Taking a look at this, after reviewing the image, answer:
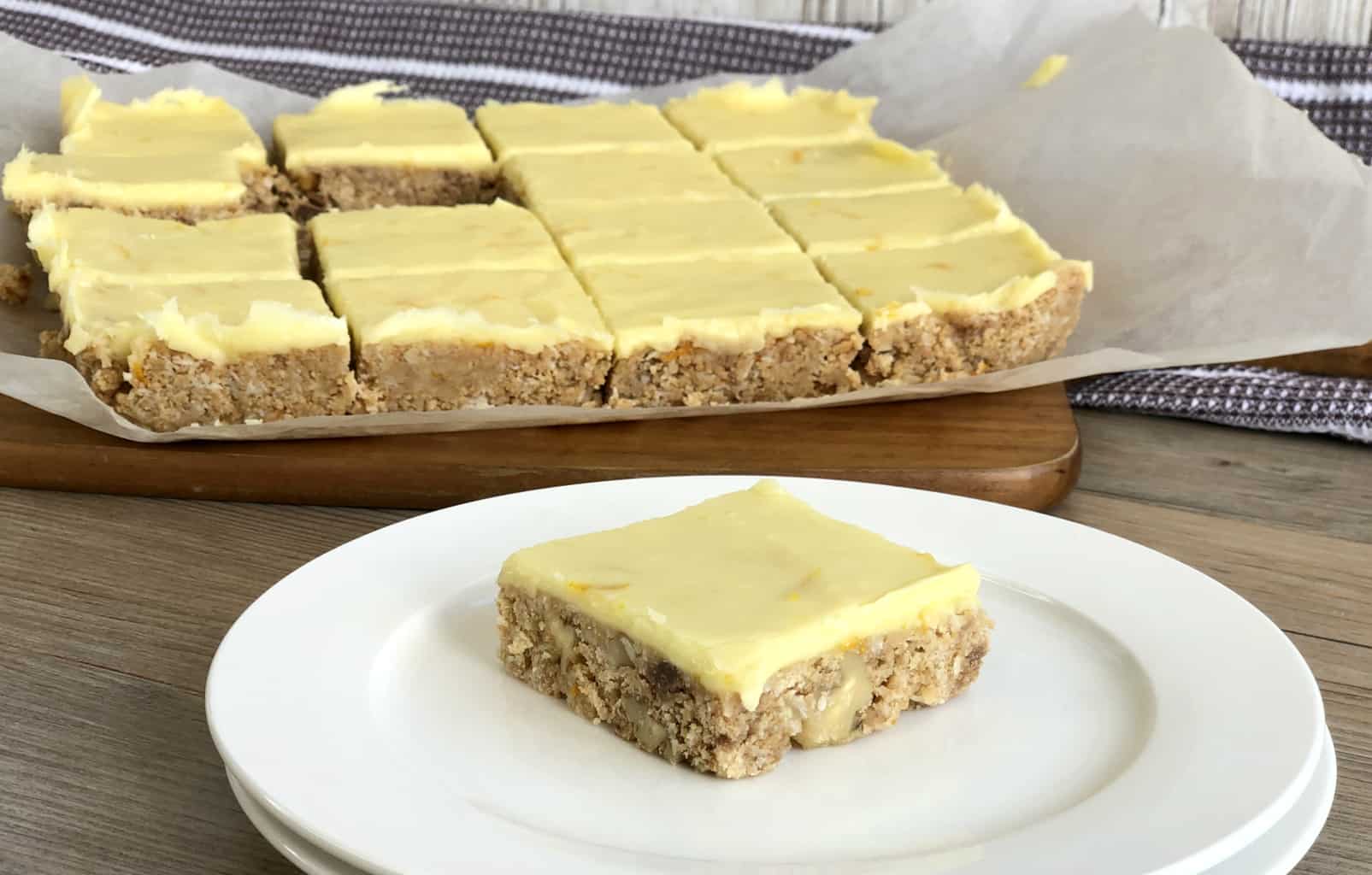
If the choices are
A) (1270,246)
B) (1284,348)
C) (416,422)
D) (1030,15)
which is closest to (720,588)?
(416,422)

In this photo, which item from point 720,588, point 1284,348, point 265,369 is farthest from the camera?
point 1284,348

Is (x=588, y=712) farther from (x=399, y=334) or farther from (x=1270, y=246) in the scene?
(x=1270, y=246)

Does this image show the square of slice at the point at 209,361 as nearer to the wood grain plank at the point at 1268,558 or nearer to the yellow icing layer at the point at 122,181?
the yellow icing layer at the point at 122,181

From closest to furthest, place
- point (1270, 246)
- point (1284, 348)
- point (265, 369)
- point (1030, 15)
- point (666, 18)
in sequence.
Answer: point (265, 369)
point (1284, 348)
point (1270, 246)
point (1030, 15)
point (666, 18)

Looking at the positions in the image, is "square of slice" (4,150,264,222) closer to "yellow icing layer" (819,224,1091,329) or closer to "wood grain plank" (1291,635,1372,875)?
"yellow icing layer" (819,224,1091,329)

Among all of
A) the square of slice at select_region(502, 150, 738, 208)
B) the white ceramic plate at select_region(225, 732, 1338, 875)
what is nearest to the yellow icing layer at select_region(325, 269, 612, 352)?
the square of slice at select_region(502, 150, 738, 208)

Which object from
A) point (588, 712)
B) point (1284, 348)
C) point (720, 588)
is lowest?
point (1284, 348)

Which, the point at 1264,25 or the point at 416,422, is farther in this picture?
the point at 1264,25
